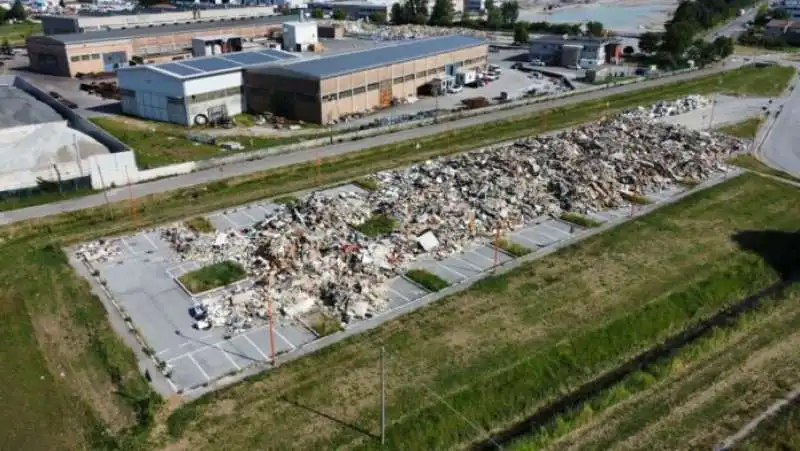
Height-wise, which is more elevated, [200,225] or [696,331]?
[200,225]

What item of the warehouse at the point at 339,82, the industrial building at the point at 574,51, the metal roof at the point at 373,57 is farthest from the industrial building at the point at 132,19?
the industrial building at the point at 574,51

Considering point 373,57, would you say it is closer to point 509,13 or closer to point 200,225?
point 200,225

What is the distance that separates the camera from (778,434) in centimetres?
1767

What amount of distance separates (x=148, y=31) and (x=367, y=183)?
55.6 meters

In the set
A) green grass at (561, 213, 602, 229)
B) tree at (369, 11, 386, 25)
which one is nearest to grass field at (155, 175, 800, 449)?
green grass at (561, 213, 602, 229)

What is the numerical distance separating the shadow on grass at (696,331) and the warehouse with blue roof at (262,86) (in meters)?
32.9

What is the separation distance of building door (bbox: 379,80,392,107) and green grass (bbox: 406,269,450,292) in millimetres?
33468

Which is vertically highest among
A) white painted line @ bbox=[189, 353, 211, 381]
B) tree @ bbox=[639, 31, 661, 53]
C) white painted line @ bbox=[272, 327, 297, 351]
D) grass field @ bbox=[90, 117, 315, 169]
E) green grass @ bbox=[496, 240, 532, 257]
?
tree @ bbox=[639, 31, 661, 53]

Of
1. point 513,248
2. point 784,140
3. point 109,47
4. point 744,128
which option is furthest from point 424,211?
point 109,47

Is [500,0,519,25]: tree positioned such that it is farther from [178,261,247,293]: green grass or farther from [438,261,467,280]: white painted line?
[178,261,247,293]: green grass

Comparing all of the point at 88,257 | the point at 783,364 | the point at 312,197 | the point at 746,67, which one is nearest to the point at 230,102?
the point at 312,197

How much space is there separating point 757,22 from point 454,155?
355 ft

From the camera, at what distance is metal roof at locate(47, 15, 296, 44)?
70.8 m

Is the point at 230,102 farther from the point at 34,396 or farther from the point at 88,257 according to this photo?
the point at 34,396
